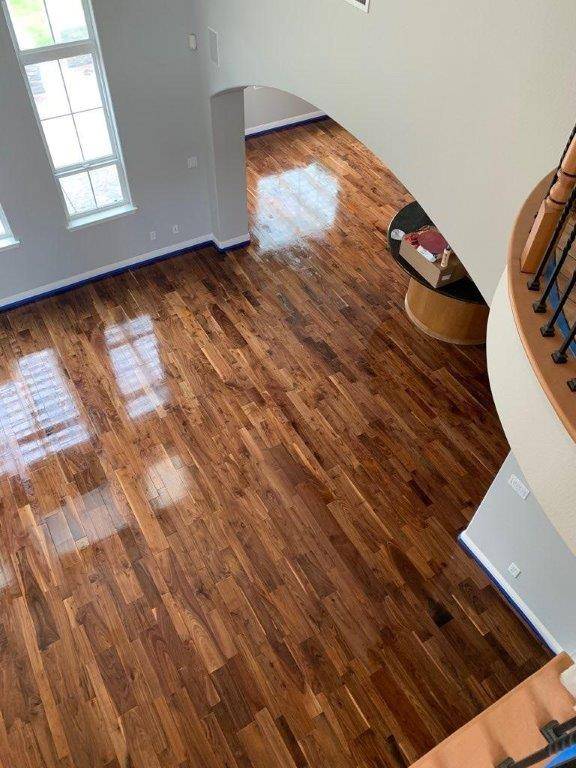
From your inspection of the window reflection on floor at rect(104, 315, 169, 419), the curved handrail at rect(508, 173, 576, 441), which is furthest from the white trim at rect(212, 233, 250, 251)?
the curved handrail at rect(508, 173, 576, 441)

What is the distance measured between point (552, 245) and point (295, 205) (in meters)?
6.28

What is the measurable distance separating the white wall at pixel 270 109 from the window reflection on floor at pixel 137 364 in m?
4.40

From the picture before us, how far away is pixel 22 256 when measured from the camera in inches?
240

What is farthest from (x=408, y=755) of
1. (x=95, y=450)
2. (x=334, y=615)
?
(x=95, y=450)

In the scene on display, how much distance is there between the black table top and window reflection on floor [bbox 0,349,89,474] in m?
3.51

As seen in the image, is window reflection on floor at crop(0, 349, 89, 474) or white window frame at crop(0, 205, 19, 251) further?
white window frame at crop(0, 205, 19, 251)

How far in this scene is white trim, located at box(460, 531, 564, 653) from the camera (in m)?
4.05

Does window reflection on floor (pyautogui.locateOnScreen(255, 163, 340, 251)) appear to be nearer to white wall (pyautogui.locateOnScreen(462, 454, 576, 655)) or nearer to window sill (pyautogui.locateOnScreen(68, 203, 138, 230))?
window sill (pyautogui.locateOnScreen(68, 203, 138, 230))

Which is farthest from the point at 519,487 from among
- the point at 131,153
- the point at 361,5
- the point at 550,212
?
the point at 131,153

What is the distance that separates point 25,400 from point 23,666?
8.27 ft

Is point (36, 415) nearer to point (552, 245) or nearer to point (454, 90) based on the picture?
point (454, 90)

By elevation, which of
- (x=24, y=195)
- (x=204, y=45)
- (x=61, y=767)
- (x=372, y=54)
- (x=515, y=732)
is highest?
(x=372, y=54)

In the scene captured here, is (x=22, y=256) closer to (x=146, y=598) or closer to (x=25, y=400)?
(x=25, y=400)

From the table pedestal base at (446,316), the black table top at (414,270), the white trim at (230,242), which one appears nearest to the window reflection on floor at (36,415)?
the white trim at (230,242)
